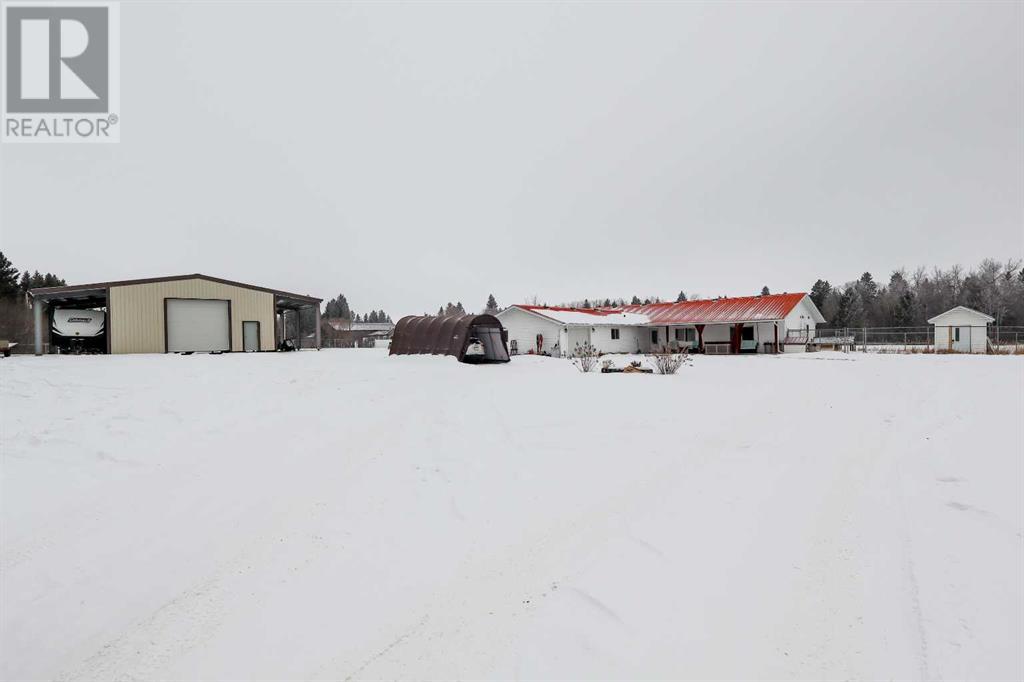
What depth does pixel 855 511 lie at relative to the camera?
429 centimetres

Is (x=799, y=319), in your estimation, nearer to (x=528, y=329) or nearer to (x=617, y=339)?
(x=617, y=339)

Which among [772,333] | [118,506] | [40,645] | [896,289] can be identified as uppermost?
[896,289]

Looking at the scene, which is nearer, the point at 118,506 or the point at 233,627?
the point at 233,627

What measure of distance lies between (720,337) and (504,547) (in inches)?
1317

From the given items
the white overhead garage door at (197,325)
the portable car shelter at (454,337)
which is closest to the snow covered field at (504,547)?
the portable car shelter at (454,337)

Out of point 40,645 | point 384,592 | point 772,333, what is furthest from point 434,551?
point 772,333

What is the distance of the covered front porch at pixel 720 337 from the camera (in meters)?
31.7

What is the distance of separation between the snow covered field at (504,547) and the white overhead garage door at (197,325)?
16135 mm

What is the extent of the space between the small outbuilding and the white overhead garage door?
40.2m

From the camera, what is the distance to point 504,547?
12.3 feet

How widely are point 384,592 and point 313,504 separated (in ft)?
5.35

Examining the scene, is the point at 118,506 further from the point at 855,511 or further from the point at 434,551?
the point at 855,511

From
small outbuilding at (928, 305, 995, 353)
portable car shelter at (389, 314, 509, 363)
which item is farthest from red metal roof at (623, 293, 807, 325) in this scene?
portable car shelter at (389, 314, 509, 363)

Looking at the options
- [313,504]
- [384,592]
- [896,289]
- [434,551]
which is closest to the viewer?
[384,592]
